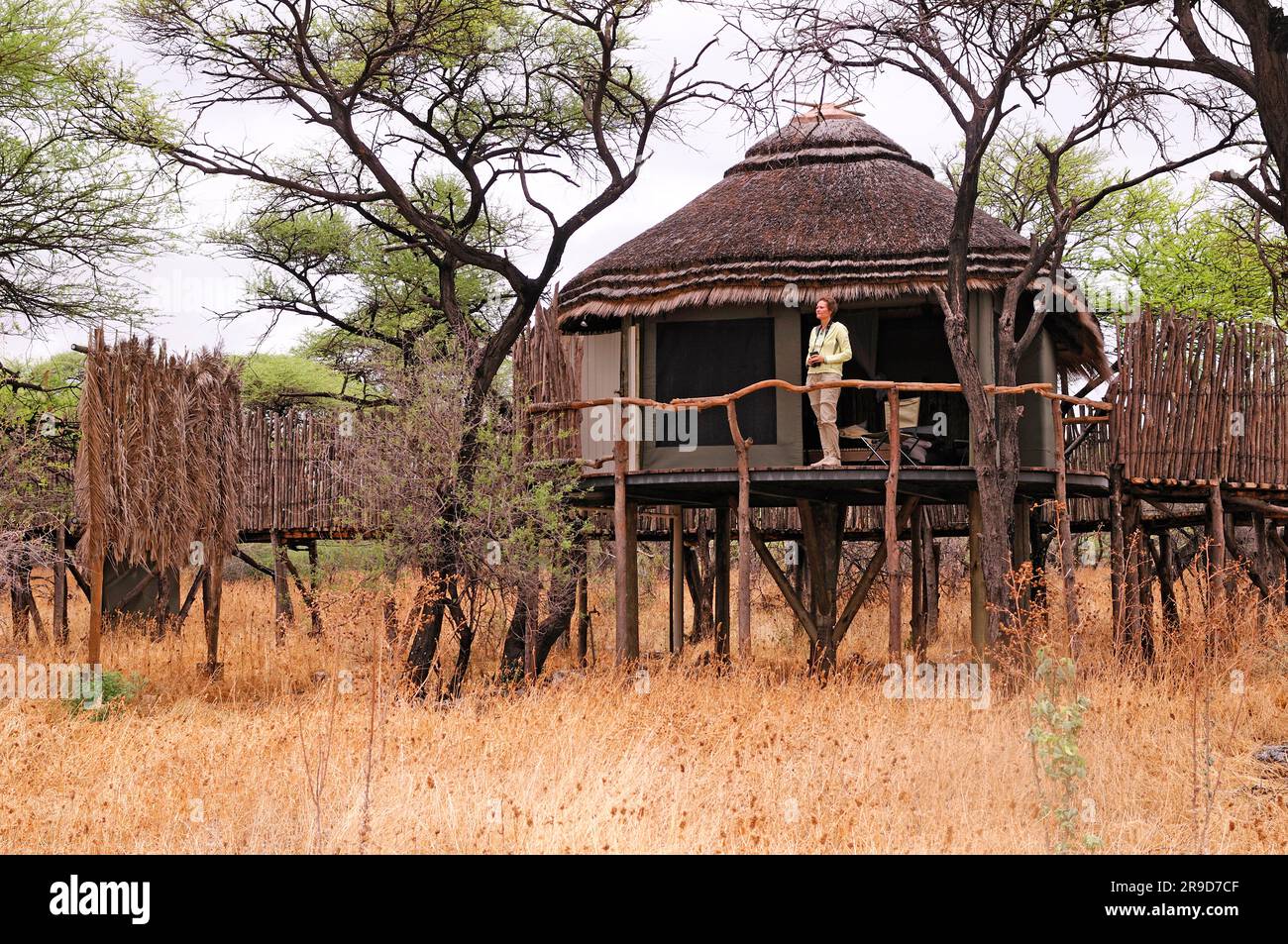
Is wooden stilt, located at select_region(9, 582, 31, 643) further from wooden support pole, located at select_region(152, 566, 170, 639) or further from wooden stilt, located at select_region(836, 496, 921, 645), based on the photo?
wooden stilt, located at select_region(836, 496, 921, 645)

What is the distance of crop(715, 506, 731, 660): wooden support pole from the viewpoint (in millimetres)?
13820

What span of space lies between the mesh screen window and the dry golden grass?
100 inches

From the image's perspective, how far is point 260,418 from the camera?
16.3 meters

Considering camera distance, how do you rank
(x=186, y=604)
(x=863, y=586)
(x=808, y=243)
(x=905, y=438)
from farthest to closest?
1. (x=186, y=604)
2. (x=863, y=586)
3. (x=808, y=243)
4. (x=905, y=438)

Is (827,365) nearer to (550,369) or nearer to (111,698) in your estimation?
(550,369)

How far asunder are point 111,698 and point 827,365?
22.2ft

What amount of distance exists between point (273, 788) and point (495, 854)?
1977mm

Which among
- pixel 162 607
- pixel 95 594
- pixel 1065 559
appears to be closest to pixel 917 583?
pixel 1065 559

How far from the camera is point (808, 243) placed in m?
12.4

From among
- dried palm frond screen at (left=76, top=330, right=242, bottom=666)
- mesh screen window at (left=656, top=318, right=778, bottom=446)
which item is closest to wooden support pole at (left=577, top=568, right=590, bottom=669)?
mesh screen window at (left=656, top=318, right=778, bottom=446)

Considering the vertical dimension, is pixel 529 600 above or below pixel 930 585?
Answer: above

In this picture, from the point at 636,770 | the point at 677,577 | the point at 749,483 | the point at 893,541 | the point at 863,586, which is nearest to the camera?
the point at 636,770

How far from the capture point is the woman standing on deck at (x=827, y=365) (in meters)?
11.1

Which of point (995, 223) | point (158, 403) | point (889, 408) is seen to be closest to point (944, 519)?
point (995, 223)
